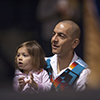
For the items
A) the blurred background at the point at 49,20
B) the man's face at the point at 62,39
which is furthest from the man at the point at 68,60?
the blurred background at the point at 49,20

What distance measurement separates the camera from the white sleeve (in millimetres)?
637

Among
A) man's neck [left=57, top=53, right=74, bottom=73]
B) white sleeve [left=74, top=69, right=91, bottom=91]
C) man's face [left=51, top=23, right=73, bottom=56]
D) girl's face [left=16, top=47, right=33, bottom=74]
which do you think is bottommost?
white sleeve [left=74, top=69, right=91, bottom=91]

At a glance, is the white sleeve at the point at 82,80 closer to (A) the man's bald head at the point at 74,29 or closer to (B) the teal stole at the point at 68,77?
(B) the teal stole at the point at 68,77

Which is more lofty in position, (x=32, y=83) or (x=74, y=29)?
(x=74, y=29)

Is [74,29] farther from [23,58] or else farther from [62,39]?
[23,58]

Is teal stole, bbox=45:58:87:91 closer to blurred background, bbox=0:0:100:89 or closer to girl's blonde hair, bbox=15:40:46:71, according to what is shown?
girl's blonde hair, bbox=15:40:46:71

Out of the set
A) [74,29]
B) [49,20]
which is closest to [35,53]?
[74,29]

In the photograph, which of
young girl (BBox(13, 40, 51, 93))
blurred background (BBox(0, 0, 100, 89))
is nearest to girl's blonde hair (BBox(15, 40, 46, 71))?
young girl (BBox(13, 40, 51, 93))

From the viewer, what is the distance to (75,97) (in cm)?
42

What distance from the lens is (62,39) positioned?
2.17 ft

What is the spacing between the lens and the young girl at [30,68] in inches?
25.5

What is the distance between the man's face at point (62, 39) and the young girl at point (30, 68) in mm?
57

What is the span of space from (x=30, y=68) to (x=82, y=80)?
0.54 ft

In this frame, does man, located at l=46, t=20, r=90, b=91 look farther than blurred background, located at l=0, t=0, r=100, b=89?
No
